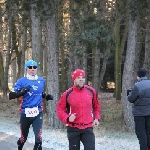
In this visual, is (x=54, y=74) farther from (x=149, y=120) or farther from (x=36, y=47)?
(x=149, y=120)

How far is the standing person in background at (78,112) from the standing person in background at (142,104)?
5.92ft

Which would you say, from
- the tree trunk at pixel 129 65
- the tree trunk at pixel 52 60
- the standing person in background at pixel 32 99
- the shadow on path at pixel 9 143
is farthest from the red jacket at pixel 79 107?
the tree trunk at pixel 129 65

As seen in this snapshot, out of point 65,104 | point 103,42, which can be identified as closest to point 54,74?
point 103,42

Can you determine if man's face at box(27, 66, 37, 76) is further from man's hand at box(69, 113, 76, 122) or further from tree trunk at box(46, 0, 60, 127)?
tree trunk at box(46, 0, 60, 127)

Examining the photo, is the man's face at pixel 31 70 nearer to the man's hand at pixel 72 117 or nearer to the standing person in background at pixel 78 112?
the standing person in background at pixel 78 112

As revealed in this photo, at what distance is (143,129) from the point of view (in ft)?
27.1

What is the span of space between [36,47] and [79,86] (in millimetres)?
9232

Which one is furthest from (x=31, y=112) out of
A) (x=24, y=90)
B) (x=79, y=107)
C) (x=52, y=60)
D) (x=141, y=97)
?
(x=52, y=60)

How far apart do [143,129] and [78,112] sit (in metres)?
2.35

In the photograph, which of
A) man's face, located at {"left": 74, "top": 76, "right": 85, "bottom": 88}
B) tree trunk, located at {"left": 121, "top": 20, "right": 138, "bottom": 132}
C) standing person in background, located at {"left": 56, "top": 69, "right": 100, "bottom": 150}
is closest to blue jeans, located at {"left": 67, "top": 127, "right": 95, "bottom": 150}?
standing person in background, located at {"left": 56, "top": 69, "right": 100, "bottom": 150}

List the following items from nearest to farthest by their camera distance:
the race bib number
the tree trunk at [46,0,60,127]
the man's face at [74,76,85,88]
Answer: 1. the man's face at [74,76,85,88]
2. the race bib number
3. the tree trunk at [46,0,60,127]

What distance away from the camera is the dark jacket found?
26.6ft

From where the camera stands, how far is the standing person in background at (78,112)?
643 centimetres

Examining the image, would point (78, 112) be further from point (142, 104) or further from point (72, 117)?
point (142, 104)
